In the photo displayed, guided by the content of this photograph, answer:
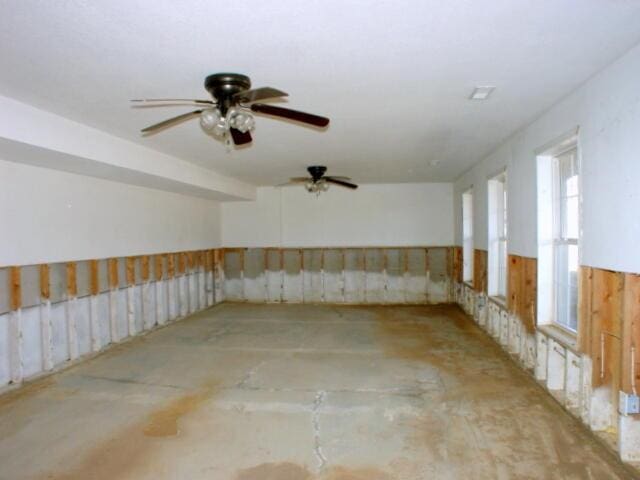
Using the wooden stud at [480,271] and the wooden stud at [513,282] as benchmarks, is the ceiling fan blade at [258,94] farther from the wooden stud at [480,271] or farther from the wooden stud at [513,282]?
the wooden stud at [480,271]

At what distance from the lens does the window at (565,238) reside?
365 centimetres

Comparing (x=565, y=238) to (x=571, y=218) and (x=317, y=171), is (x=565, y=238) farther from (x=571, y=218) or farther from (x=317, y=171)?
(x=317, y=171)

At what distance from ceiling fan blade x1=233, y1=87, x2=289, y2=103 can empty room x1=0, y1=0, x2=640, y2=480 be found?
0.05 ft

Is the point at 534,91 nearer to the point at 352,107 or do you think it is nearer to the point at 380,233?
the point at 352,107

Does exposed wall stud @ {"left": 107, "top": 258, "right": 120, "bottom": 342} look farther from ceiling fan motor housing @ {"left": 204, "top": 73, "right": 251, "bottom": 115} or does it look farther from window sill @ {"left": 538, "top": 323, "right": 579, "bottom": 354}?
window sill @ {"left": 538, "top": 323, "right": 579, "bottom": 354}

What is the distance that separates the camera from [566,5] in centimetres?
194

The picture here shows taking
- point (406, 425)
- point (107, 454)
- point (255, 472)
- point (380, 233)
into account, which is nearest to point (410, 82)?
point (406, 425)

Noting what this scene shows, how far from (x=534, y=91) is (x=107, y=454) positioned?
13.8ft

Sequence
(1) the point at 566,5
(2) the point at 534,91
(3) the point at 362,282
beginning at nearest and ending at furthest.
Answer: (1) the point at 566,5
(2) the point at 534,91
(3) the point at 362,282

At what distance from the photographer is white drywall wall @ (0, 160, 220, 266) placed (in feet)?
13.9

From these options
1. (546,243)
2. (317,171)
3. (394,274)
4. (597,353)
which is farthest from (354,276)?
(597,353)

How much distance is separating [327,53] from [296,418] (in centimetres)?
279

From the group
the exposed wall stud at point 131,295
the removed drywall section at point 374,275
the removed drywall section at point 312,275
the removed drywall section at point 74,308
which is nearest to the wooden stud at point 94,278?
the removed drywall section at point 74,308

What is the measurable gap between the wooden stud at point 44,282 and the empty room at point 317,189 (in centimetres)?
3
